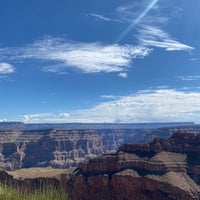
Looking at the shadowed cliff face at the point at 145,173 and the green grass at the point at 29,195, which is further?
the shadowed cliff face at the point at 145,173

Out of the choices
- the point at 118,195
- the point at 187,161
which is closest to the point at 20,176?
the point at 118,195

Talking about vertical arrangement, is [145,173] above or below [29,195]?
below

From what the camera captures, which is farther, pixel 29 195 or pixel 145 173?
pixel 145 173

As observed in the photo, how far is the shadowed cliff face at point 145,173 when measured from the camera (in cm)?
10681

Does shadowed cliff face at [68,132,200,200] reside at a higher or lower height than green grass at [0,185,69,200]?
lower

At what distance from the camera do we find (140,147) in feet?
415

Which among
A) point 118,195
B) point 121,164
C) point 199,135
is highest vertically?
Answer: point 199,135

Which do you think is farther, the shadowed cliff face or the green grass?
the shadowed cliff face

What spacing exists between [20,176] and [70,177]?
25830mm

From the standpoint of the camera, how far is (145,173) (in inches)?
4473

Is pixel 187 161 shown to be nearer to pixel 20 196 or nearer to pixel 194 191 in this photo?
pixel 194 191

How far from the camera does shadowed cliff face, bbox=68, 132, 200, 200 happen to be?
350ft

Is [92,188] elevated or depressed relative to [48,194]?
depressed

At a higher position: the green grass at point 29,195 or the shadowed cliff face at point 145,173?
the green grass at point 29,195
